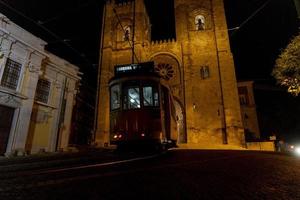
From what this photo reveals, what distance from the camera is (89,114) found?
101 feet

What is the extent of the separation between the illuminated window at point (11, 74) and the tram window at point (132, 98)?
8.78m

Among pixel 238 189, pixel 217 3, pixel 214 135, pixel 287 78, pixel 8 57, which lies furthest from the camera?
pixel 217 3

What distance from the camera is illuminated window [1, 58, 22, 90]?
12.5 m

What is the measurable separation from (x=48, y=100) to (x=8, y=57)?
13.5 ft

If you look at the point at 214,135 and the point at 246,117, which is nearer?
the point at 214,135

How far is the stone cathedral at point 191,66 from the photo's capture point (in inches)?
888

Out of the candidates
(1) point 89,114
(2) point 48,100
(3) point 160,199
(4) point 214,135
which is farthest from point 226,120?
(3) point 160,199

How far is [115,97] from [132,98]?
0.98m

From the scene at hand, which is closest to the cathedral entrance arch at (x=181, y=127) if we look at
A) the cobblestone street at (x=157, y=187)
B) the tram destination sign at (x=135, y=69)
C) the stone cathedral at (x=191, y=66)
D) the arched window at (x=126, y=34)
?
the stone cathedral at (x=191, y=66)

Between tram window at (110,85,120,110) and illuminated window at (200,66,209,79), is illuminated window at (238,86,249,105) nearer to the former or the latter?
illuminated window at (200,66,209,79)

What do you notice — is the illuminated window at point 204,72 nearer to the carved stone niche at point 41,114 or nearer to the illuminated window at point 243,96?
the illuminated window at point 243,96

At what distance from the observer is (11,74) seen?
508 inches

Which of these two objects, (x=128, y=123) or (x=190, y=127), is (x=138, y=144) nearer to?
(x=128, y=123)

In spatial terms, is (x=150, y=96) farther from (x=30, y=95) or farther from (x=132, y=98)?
(x=30, y=95)
